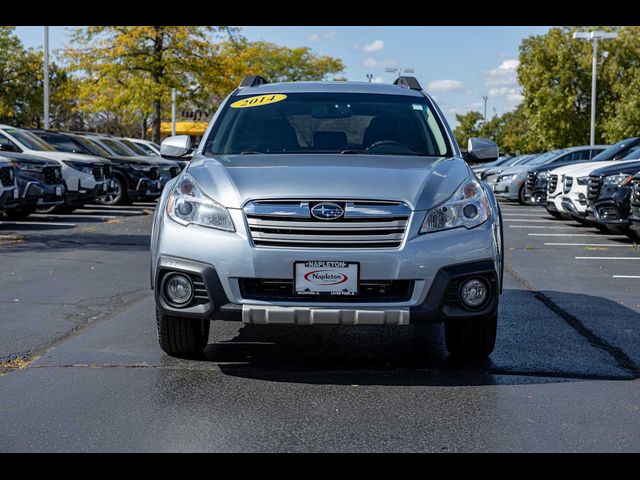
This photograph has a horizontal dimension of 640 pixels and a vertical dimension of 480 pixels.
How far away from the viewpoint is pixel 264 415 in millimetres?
4402

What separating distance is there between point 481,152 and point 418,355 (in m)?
1.77

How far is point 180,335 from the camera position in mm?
5492

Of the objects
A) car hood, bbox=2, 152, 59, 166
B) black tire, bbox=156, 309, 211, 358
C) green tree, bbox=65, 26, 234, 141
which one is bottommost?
black tire, bbox=156, 309, 211, 358

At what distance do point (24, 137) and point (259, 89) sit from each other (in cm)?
1253

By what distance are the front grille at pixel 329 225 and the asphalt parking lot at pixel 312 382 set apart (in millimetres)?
788

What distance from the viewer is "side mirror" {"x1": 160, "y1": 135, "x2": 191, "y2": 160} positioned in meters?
6.77

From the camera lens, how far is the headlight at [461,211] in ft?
16.5

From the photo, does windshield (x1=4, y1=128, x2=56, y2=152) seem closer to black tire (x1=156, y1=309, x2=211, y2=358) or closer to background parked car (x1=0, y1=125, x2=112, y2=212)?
background parked car (x1=0, y1=125, x2=112, y2=212)

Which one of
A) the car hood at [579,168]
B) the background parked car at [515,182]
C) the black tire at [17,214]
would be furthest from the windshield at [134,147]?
the car hood at [579,168]

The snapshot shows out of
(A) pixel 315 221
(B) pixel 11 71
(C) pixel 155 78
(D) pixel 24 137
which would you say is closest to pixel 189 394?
(A) pixel 315 221

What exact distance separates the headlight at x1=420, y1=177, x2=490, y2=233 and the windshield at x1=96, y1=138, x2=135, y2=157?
714 inches

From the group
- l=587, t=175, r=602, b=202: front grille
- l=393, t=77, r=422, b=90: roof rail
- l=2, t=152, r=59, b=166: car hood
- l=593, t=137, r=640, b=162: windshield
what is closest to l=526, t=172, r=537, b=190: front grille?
l=593, t=137, r=640, b=162: windshield

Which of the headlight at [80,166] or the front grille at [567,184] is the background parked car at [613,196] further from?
the headlight at [80,166]
